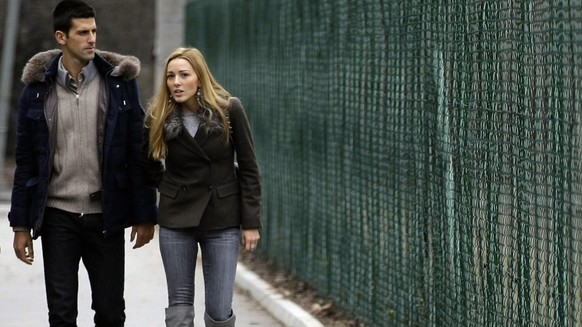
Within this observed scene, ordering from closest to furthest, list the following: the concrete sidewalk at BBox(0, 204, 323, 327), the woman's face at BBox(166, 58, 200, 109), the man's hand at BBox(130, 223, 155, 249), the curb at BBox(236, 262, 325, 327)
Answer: the woman's face at BBox(166, 58, 200, 109) < the man's hand at BBox(130, 223, 155, 249) < the curb at BBox(236, 262, 325, 327) < the concrete sidewalk at BBox(0, 204, 323, 327)

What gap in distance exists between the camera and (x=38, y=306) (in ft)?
34.2

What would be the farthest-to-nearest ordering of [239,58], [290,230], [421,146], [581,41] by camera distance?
[239,58]
[290,230]
[421,146]
[581,41]

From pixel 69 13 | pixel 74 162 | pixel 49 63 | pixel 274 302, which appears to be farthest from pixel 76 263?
pixel 274 302

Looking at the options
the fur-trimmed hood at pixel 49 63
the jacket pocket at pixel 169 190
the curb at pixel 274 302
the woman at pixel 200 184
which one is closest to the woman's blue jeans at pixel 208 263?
the woman at pixel 200 184

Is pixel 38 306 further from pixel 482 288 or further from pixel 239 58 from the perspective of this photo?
pixel 482 288

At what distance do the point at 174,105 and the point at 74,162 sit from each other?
539 mm

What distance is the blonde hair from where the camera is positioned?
6.89 meters

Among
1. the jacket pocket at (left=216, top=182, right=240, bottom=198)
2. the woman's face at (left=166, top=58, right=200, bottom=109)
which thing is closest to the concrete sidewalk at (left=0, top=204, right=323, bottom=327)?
the jacket pocket at (left=216, top=182, right=240, bottom=198)

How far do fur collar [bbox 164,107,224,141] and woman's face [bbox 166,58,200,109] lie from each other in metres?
0.09

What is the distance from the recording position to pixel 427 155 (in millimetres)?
7434

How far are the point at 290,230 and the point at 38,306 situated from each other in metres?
2.03

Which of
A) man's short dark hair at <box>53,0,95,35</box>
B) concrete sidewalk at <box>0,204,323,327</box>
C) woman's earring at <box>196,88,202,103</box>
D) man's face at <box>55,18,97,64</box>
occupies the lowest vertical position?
concrete sidewalk at <box>0,204,323,327</box>

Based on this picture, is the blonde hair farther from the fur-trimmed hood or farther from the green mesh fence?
the green mesh fence

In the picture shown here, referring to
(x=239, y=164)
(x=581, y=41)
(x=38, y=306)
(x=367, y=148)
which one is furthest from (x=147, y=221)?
(x=38, y=306)
